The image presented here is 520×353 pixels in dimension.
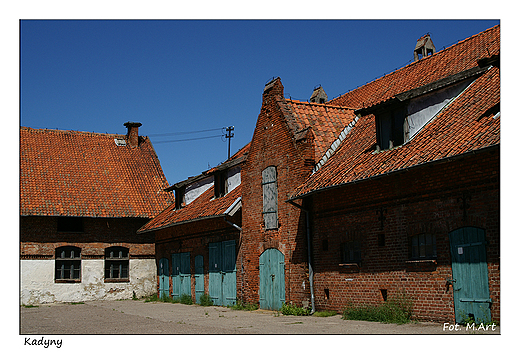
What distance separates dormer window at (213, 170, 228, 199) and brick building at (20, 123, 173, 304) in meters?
7.07

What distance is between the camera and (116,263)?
29.4 meters

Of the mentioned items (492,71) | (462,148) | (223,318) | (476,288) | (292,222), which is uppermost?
(492,71)

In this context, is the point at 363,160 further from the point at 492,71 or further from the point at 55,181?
the point at 55,181

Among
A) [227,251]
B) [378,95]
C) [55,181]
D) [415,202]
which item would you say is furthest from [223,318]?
[55,181]

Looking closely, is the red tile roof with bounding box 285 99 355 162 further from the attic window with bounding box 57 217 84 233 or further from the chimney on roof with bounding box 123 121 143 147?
the chimney on roof with bounding box 123 121 143 147

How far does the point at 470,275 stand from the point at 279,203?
24.6ft

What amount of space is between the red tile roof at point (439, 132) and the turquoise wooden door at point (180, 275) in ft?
33.8

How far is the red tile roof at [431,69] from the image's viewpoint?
55.9ft

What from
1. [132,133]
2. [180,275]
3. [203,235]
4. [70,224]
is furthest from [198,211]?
[132,133]

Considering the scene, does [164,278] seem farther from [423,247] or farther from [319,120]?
[423,247]

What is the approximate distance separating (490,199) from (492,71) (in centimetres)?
434

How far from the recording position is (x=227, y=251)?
21781 millimetres

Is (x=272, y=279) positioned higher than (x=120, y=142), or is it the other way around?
(x=120, y=142)

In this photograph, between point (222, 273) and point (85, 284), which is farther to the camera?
point (85, 284)
